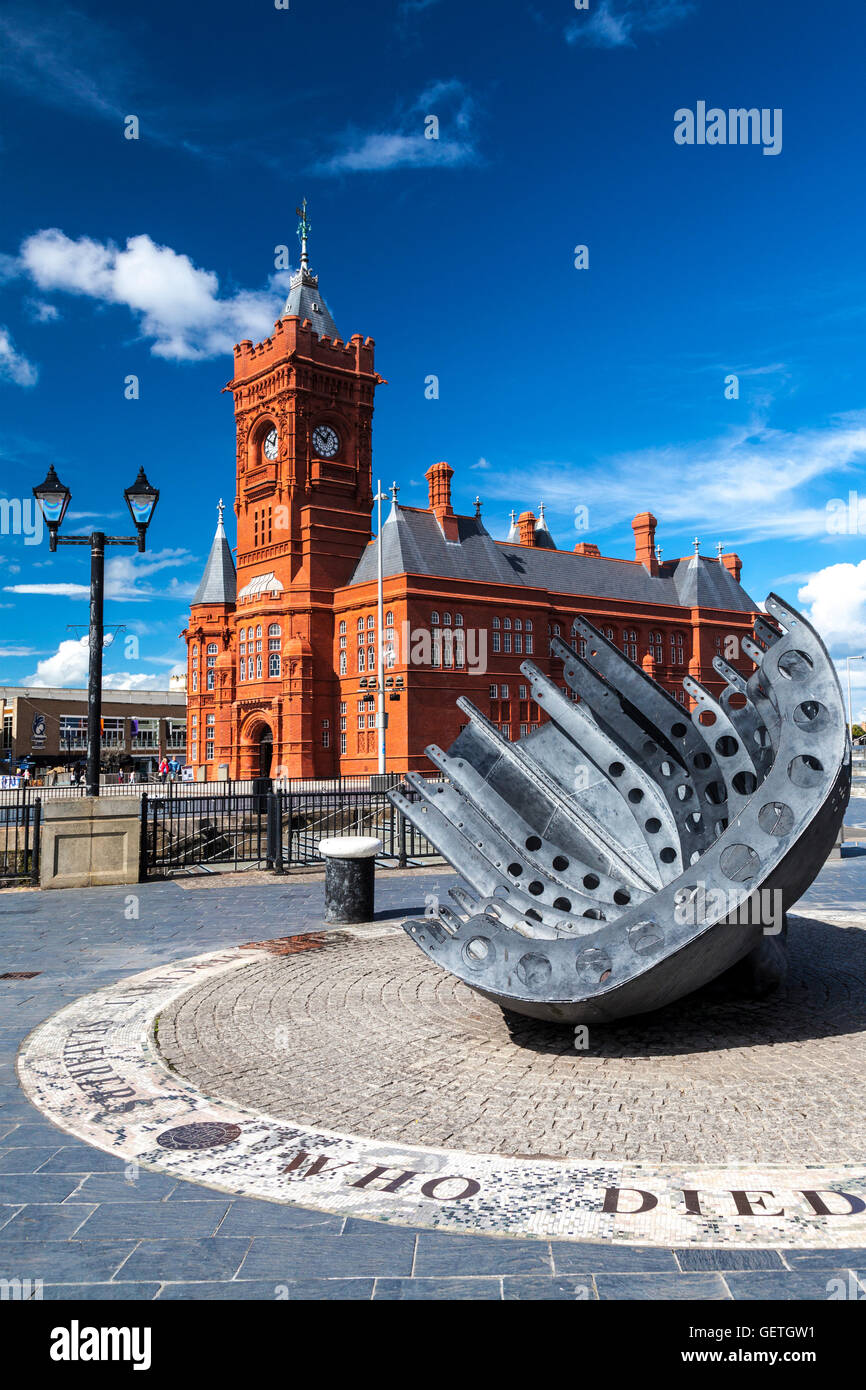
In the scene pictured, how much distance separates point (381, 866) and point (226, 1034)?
12039 mm

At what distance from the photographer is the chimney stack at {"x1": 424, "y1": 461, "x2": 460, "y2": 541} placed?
5544 cm

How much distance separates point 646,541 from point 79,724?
244ft

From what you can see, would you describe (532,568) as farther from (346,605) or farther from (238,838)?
(238,838)

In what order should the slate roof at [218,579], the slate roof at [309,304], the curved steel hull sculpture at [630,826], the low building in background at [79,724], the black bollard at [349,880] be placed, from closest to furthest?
the curved steel hull sculpture at [630,826], the black bollard at [349,880], the slate roof at [309,304], the slate roof at [218,579], the low building in background at [79,724]

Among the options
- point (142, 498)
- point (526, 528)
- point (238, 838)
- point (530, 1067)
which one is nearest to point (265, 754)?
point (526, 528)

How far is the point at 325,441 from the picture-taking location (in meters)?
57.5

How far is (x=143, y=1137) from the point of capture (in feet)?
17.8

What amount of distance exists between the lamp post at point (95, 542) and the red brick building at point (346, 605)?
33.7m

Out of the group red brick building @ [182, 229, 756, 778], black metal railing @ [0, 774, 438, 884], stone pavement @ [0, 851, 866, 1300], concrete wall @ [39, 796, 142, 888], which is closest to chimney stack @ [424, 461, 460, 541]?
red brick building @ [182, 229, 756, 778]

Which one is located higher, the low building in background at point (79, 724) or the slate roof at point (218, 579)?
the slate roof at point (218, 579)

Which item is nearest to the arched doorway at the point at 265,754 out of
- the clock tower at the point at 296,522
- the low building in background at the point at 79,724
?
the clock tower at the point at 296,522

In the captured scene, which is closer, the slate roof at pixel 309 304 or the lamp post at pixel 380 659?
the lamp post at pixel 380 659

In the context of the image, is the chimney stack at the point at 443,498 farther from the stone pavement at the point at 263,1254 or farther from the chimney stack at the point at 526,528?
the stone pavement at the point at 263,1254

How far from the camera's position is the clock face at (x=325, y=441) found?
2247 inches
